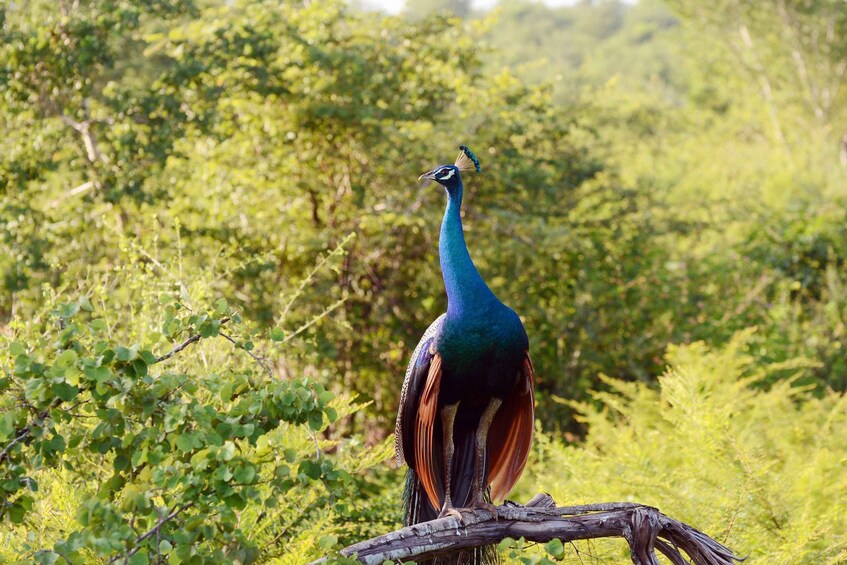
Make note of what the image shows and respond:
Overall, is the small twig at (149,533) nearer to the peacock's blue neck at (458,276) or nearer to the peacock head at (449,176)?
the peacock's blue neck at (458,276)

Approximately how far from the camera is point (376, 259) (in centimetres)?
851

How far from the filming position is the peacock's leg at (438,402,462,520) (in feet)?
11.6

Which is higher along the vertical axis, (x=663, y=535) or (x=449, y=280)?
(x=449, y=280)

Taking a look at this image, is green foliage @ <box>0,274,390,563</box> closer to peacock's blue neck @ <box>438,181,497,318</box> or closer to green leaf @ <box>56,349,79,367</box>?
green leaf @ <box>56,349,79,367</box>

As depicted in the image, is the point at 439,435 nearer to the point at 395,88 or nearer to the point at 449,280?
the point at 449,280

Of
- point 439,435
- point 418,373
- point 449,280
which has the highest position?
point 449,280

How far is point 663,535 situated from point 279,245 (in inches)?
204

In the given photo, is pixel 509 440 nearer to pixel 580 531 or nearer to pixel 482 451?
pixel 482 451

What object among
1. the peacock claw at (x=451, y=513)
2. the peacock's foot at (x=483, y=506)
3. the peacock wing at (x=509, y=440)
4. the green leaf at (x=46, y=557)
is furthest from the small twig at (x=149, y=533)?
the peacock wing at (x=509, y=440)

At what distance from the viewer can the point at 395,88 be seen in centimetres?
859

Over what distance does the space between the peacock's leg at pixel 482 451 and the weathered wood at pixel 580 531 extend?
0.12 metres

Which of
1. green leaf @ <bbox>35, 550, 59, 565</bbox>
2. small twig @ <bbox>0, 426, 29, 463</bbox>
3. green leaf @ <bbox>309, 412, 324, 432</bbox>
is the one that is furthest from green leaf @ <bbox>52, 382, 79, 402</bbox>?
green leaf @ <bbox>309, 412, 324, 432</bbox>

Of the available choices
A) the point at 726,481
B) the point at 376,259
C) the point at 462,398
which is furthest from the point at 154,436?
the point at 376,259

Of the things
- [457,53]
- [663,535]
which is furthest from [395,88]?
[663,535]
